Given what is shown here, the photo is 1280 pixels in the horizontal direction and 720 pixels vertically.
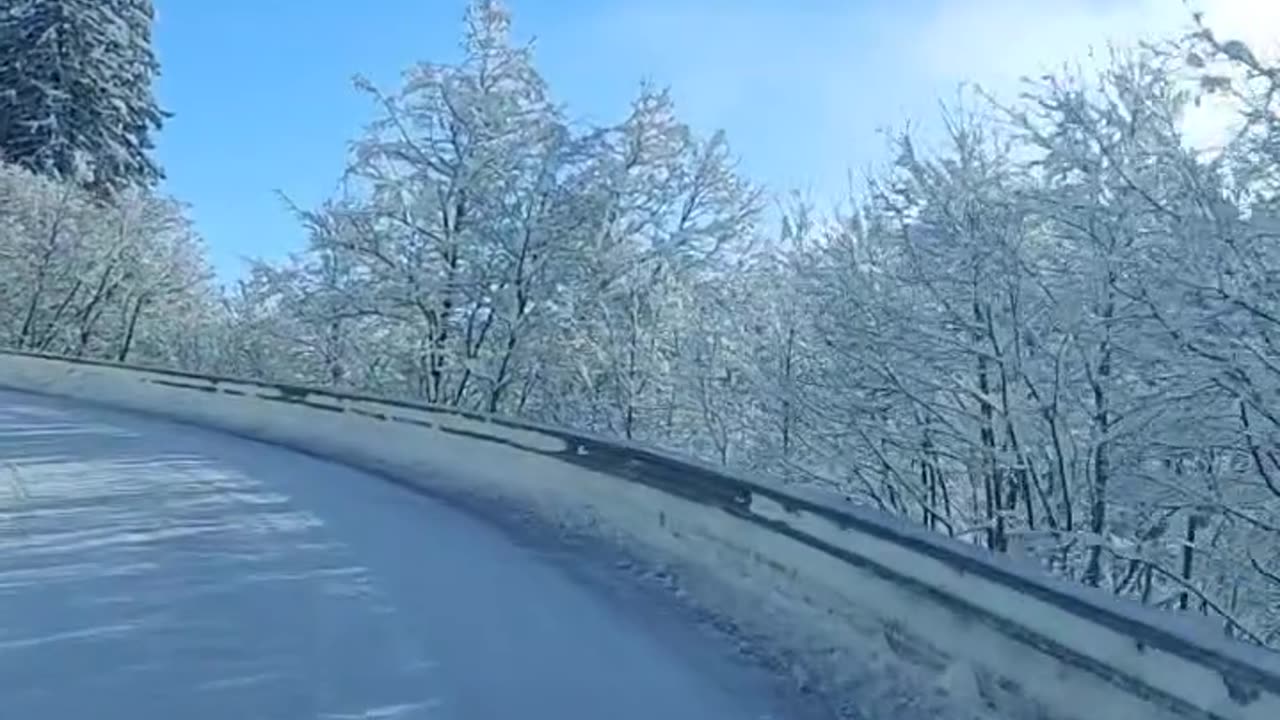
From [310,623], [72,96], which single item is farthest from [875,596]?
[72,96]

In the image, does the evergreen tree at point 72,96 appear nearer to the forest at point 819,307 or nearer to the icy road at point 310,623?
the forest at point 819,307

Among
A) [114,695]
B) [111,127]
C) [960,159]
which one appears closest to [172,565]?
[114,695]

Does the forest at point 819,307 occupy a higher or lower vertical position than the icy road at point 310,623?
higher

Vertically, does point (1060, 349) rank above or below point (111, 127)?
below

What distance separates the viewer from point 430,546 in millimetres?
9812

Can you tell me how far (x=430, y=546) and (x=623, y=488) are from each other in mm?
1740

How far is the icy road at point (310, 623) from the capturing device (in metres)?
5.62

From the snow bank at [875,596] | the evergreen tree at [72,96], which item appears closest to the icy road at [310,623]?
the snow bank at [875,596]

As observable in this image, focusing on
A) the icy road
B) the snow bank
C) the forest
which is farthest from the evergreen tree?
the icy road

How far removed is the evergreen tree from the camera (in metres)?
44.1

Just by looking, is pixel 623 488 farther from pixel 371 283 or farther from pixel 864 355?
pixel 371 283

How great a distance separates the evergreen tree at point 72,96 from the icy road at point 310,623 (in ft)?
119

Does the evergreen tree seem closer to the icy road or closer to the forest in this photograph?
the forest

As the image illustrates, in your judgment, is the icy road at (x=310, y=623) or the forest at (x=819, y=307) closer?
the icy road at (x=310, y=623)
